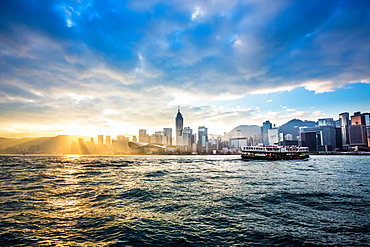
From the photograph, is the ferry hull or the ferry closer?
the ferry hull

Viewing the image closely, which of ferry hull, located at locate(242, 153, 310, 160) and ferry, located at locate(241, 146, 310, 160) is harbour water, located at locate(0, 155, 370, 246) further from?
ferry, located at locate(241, 146, 310, 160)

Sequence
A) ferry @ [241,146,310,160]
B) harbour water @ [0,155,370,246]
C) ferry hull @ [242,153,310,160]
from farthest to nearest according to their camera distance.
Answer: ferry @ [241,146,310,160] < ferry hull @ [242,153,310,160] < harbour water @ [0,155,370,246]

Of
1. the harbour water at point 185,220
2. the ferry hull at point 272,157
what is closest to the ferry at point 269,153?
the ferry hull at point 272,157

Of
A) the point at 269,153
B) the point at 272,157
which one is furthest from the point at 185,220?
the point at 269,153

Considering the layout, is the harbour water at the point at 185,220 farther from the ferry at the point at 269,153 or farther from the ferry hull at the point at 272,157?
the ferry at the point at 269,153

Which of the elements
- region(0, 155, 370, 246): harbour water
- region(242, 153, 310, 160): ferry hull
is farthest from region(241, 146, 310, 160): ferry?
region(0, 155, 370, 246): harbour water

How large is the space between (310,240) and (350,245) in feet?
6.88

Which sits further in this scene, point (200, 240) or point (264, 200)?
point (264, 200)

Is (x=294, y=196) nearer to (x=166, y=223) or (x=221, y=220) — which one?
(x=221, y=220)

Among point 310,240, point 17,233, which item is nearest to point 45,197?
point 17,233

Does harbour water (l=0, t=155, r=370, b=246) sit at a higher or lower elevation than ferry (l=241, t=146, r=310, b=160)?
higher

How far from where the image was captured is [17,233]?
43.4 ft

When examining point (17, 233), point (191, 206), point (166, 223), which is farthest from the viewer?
point (191, 206)

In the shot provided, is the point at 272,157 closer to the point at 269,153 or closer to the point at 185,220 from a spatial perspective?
the point at 269,153
